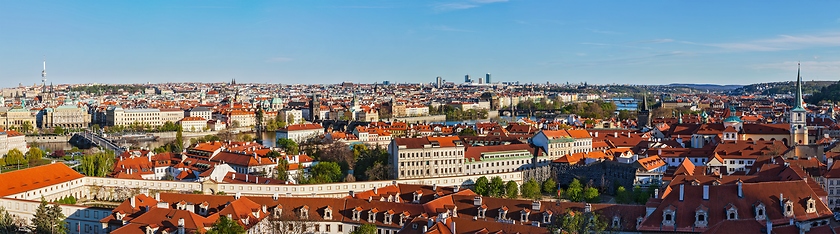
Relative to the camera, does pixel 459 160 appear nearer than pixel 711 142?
Yes

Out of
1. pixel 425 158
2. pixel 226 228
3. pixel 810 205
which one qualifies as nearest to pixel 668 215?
pixel 810 205

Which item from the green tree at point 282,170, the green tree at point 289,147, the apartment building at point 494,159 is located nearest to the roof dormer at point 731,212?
the green tree at point 282,170

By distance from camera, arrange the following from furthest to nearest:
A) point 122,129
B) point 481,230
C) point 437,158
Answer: point 122,129 < point 437,158 < point 481,230

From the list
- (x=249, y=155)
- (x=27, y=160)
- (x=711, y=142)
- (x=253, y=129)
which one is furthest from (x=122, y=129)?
(x=711, y=142)

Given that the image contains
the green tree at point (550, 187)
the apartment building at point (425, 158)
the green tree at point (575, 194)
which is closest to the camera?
the green tree at point (575, 194)

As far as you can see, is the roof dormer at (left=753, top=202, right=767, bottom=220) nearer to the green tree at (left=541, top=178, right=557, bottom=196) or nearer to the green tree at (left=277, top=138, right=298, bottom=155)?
the green tree at (left=541, top=178, right=557, bottom=196)

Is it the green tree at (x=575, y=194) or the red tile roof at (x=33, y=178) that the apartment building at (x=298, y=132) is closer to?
the red tile roof at (x=33, y=178)

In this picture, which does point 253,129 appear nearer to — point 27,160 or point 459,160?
point 27,160
